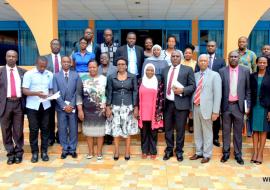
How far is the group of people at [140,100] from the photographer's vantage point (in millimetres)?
4750

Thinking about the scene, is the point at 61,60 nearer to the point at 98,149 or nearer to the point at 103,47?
the point at 103,47

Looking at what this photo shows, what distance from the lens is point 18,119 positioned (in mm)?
4902

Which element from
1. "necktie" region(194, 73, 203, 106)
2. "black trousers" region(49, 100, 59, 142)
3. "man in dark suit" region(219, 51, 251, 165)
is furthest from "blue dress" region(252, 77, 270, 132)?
"black trousers" region(49, 100, 59, 142)

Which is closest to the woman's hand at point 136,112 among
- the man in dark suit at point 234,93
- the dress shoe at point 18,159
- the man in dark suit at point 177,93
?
the man in dark suit at point 177,93

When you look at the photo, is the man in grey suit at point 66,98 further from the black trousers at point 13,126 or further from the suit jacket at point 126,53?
the suit jacket at point 126,53

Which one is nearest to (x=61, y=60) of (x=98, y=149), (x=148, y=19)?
(x=98, y=149)

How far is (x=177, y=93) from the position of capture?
4.77m

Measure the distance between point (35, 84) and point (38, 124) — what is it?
0.63 m

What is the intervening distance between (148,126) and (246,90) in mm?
1570

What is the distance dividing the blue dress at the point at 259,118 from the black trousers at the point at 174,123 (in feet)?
3.31

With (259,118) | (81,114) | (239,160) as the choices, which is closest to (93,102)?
(81,114)

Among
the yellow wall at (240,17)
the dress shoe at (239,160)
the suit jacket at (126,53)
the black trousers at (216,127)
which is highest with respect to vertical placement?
the yellow wall at (240,17)

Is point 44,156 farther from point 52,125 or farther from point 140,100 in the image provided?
point 140,100

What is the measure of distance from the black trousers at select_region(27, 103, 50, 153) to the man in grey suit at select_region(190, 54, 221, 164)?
2279 mm
